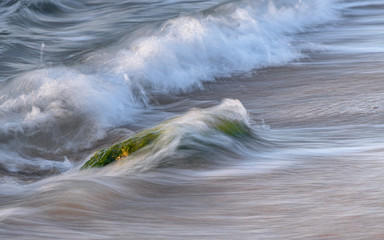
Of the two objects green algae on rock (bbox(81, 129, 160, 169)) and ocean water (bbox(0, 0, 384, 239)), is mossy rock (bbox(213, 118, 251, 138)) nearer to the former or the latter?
ocean water (bbox(0, 0, 384, 239))

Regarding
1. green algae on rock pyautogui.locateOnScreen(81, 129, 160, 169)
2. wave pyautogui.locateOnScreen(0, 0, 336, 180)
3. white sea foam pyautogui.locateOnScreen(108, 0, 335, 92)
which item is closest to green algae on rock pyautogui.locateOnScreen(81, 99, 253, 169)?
green algae on rock pyautogui.locateOnScreen(81, 129, 160, 169)

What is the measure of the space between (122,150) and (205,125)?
22.1 inches

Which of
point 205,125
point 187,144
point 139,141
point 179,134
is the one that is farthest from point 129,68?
point 187,144

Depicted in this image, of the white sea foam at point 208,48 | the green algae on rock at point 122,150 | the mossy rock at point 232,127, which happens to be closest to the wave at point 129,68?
the white sea foam at point 208,48

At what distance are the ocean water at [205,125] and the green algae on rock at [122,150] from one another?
0.11m

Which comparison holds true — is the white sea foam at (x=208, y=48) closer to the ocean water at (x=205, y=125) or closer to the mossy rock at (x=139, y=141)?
the ocean water at (x=205, y=125)

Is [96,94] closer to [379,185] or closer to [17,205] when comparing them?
[17,205]

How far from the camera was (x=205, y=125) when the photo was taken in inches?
163

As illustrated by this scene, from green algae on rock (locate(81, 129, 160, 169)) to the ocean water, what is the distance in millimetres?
114

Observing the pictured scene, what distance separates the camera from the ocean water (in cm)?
266

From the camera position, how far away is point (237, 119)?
4.55 meters

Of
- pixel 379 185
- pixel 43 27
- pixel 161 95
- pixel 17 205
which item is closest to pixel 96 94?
pixel 161 95

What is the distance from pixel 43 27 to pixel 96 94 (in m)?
6.78

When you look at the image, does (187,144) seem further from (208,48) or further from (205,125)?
(208,48)
